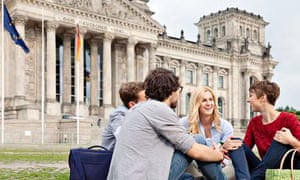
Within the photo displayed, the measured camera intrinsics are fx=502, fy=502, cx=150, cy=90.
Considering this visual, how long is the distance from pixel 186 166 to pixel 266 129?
2.02m

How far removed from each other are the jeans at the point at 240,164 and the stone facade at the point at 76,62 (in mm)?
29020

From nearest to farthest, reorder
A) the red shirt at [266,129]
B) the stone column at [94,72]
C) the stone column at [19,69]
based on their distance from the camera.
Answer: the red shirt at [266,129] < the stone column at [19,69] < the stone column at [94,72]

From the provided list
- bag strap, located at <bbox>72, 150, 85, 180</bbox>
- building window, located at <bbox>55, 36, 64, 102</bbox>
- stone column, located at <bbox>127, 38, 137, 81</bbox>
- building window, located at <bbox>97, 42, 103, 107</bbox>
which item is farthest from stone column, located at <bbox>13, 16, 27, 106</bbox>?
bag strap, located at <bbox>72, 150, 85, 180</bbox>

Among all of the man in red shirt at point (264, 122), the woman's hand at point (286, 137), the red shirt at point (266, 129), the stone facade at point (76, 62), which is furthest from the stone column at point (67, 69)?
the woman's hand at point (286, 137)

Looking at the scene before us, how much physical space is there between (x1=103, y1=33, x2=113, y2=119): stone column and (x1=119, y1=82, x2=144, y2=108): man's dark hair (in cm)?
3974

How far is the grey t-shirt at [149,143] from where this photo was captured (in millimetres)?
5031

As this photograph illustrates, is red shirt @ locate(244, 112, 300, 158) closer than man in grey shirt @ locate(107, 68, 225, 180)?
No

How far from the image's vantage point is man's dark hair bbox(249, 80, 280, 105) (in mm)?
6887

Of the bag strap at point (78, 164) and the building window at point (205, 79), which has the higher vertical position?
the building window at point (205, 79)

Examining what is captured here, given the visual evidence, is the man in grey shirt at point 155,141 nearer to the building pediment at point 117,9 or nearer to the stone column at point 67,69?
the building pediment at point 117,9

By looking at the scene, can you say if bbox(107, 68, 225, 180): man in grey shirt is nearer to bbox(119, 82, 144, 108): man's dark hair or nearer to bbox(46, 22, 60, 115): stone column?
bbox(119, 82, 144, 108): man's dark hair

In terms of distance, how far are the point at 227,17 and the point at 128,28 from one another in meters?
26.9

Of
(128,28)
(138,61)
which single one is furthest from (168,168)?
(138,61)

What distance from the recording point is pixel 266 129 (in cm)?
694
